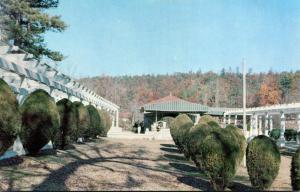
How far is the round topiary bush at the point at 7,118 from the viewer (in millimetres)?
11086

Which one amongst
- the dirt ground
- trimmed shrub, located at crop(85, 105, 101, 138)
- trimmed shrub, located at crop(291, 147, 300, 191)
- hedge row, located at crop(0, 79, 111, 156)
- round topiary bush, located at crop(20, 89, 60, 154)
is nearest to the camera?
trimmed shrub, located at crop(291, 147, 300, 191)

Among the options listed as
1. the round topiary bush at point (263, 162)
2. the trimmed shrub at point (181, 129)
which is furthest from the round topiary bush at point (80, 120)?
the round topiary bush at point (263, 162)

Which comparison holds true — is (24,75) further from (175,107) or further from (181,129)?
(175,107)

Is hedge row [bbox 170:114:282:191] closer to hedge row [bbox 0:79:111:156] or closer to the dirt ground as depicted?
the dirt ground

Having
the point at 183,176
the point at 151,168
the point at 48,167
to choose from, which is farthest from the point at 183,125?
the point at 48,167

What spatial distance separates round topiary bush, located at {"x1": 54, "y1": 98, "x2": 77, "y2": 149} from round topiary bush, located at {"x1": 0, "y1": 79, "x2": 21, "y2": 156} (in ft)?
24.1

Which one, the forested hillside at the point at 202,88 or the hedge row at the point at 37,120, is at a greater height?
the forested hillside at the point at 202,88

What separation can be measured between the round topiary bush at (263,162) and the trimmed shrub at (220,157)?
0.40m

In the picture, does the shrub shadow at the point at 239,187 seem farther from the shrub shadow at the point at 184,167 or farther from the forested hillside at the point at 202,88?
the forested hillside at the point at 202,88

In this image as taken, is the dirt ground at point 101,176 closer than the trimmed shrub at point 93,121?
Yes

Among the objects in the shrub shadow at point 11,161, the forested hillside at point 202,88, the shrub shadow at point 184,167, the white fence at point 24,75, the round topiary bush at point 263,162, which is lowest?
the shrub shadow at point 184,167

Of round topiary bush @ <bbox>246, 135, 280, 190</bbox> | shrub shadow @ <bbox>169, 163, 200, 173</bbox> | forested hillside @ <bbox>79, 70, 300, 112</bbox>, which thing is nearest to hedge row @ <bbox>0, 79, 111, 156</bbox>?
shrub shadow @ <bbox>169, 163, 200, 173</bbox>

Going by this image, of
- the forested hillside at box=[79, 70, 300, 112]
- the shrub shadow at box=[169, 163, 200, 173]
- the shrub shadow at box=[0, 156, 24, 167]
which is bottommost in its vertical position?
the shrub shadow at box=[169, 163, 200, 173]

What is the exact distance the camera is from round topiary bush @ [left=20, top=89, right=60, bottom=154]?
48.3 feet
